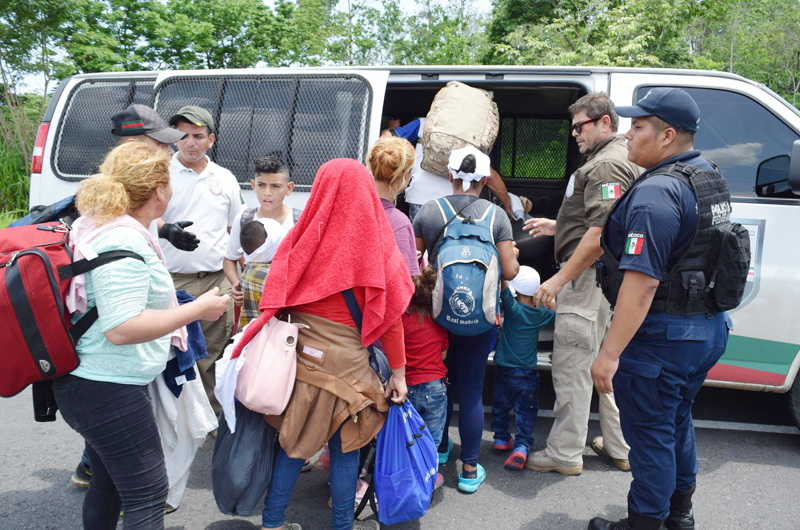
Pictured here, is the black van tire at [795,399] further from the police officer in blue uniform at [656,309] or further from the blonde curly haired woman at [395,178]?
the blonde curly haired woman at [395,178]

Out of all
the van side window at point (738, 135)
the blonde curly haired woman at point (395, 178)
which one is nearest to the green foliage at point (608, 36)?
the van side window at point (738, 135)

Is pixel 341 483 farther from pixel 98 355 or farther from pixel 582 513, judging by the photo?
pixel 582 513

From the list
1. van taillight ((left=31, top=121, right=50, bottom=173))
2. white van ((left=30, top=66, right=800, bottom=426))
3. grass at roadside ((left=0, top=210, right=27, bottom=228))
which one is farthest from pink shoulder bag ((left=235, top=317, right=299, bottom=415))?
grass at roadside ((left=0, top=210, right=27, bottom=228))

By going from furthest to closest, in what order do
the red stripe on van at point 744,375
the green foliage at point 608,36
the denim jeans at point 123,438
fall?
the green foliage at point 608,36 < the red stripe on van at point 744,375 < the denim jeans at point 123,438

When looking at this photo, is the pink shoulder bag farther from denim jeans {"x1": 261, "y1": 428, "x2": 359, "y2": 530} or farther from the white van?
the white van

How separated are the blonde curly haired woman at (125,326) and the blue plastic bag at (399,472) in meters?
0.91

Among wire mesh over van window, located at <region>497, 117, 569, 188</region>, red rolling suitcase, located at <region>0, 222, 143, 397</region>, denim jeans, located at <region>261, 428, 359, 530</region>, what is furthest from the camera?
wire mesh over van window, located at <region>497, 117, 569, 188</region>

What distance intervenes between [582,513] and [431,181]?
222 cm

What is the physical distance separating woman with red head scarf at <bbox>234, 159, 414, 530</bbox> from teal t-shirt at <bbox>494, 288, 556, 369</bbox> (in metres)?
1.14

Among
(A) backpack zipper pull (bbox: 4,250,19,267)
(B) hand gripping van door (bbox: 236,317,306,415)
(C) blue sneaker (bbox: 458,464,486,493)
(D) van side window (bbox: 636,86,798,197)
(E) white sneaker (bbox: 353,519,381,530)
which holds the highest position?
(D) van side window (bbox: 636,86,798,197)

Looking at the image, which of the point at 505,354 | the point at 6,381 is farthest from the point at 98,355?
the point at 505,354

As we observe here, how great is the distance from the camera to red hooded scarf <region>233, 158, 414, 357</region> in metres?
2.31

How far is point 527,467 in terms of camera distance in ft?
11.5

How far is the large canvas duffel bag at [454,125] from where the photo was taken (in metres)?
3.91
